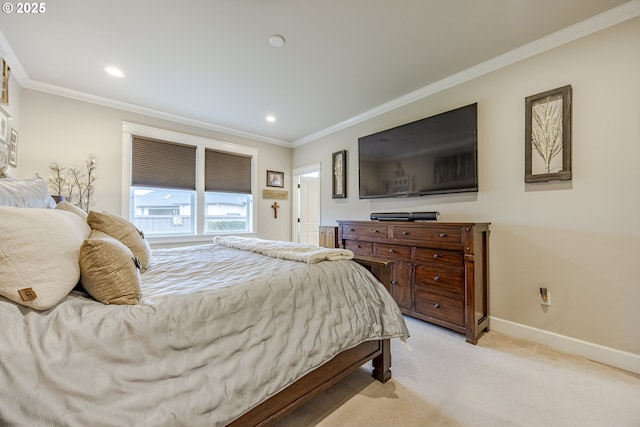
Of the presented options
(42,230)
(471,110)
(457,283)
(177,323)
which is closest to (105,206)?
(42,230)

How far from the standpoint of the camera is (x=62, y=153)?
9.96ft

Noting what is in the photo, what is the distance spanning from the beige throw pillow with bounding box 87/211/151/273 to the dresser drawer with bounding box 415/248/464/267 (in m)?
2.33

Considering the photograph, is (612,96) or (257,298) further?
(612,96)

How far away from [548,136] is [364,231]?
1.91m

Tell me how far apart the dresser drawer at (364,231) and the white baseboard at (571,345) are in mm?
1343

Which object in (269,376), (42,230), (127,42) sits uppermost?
(127,42)

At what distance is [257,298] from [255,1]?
6.65 feet

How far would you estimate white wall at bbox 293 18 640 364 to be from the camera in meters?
1.85

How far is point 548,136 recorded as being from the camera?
2.17m

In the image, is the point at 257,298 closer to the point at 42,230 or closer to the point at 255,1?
the point at 42,230

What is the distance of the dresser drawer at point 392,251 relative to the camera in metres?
2.65

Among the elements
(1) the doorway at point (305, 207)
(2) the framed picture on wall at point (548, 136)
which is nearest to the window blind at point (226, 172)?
(1) the doorway at point (305, 207)

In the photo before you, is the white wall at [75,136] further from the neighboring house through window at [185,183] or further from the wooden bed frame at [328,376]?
the wooden bed frame at [328,376]

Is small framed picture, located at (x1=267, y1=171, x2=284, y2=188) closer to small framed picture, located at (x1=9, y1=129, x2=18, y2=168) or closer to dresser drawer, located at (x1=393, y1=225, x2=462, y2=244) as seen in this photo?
dresser drawer, located at (x1=393, y1=225, x2=462, y2=244)
